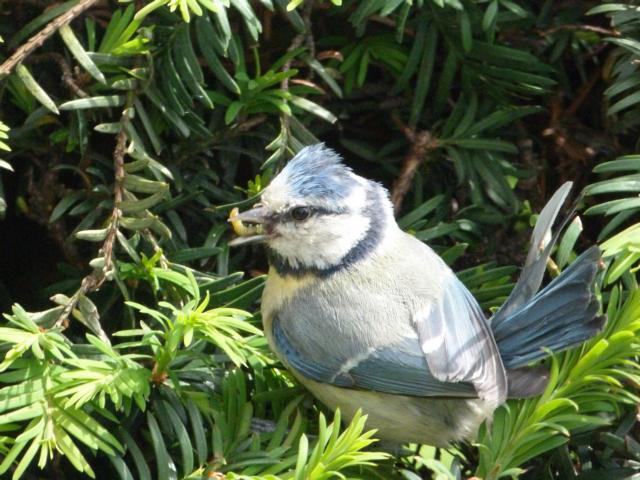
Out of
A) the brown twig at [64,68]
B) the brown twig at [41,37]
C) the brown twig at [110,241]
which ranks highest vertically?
the brown twig at [41,37]

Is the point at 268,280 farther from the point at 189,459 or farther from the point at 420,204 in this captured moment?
the point at 189,459

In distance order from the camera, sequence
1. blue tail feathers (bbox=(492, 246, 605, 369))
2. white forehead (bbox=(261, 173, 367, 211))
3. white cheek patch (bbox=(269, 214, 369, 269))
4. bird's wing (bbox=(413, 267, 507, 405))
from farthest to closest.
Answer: white cheek patch (bbox=(269, 214, 369, 269)) → white forehead (bbox=(261, 173, 367, 211)) → bird's wing (bbox=(413, 267, 507, 405)) → blue tail feathers (bbox=(492, 246, 605, 369))

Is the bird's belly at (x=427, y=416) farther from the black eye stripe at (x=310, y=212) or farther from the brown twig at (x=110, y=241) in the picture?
the brown twig at (x=110, y=241)

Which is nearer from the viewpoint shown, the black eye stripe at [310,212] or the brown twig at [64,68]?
the brown twig at [64,68]

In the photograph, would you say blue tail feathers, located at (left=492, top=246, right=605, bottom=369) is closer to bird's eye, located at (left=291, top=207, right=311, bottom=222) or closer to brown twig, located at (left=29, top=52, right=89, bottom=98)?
bird's eye, located at (left=291, top=207, right=311, bottom=222)

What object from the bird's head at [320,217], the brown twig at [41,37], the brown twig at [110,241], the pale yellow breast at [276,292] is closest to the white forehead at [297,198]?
the bird's head at [320,217]

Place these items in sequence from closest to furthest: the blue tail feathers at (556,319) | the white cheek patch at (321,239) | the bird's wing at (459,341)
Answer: the blue tail feathers at (556,319) < the bird's wing at (459,341) < the white cheek patch at (321,239)

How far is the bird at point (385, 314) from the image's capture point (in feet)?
→ 5.76

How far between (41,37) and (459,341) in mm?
809

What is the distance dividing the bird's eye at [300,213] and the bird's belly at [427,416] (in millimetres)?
293

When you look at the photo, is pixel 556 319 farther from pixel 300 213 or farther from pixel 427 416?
pixel 300 213

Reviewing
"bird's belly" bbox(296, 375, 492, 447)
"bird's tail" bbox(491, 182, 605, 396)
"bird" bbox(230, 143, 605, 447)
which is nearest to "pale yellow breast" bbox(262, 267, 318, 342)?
"bird" bbox(230, 143, 605, 447)

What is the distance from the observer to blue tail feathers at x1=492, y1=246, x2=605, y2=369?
1.60 metres

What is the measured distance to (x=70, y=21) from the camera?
5.69 feet
